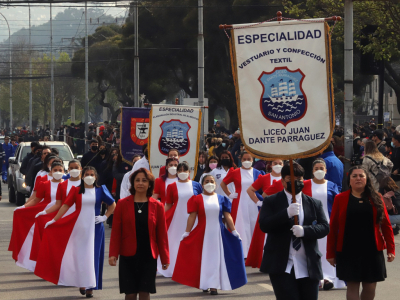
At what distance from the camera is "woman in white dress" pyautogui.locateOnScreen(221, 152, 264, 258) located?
11609 millimetres

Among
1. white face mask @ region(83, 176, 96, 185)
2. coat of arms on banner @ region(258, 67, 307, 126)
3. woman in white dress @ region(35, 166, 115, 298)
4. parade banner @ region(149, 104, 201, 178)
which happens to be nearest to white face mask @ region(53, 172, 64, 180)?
woman in white dress @ region(35, 166, 115, 298)

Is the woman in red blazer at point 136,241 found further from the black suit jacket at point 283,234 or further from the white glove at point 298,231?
the white glove at point 298,231

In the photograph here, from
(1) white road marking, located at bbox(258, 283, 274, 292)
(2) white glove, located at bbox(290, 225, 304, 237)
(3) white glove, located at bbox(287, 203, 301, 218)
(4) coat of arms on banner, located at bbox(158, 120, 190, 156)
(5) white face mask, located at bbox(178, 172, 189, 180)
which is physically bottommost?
(1) white road marking, located at bbox(258, 283, 274, 292)

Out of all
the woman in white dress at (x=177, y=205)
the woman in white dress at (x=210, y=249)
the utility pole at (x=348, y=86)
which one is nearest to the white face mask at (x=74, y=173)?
the woman in white dress at (x=177, y=205)

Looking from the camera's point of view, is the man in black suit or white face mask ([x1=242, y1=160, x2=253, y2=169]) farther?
white face mask ([x1=242, y1=160, x2=253, y2=169])

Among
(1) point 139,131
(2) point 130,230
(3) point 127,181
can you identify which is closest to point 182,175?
(3) point 127,181

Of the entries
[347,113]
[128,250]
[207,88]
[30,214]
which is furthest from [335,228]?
[207,88]

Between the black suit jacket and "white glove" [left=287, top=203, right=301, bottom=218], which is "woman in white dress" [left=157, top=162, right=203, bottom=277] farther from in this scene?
"white glove" [left=287, top=203, right=301, bottom=218]

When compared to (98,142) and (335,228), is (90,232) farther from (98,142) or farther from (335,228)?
(98,142)

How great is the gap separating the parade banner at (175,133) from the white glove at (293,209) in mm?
7271

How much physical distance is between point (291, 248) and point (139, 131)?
10.4 metres

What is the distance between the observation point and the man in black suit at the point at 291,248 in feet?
19.7

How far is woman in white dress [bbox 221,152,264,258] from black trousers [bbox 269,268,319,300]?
17.9 feet

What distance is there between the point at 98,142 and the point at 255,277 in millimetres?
8733
